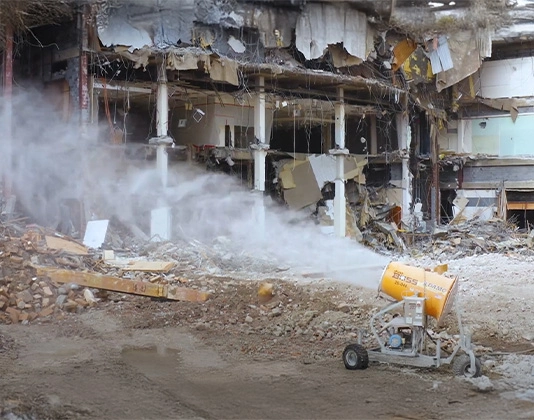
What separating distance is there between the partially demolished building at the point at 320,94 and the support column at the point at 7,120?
58 millimetres

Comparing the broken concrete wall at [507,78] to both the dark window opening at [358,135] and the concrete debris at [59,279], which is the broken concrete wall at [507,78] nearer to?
the dark window opening at [358,135]

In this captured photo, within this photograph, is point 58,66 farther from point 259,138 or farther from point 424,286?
point 424,286

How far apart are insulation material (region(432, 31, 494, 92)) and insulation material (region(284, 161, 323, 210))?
614cm

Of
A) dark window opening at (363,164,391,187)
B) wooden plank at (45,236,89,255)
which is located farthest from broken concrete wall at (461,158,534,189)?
wooden plank at (45,236,89,255)

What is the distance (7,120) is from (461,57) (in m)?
16.6

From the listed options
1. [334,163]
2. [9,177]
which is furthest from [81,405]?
[334,163]

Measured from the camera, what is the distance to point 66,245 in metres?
14.7

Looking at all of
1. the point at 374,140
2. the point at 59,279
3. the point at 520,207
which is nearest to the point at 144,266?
the point at 59,279

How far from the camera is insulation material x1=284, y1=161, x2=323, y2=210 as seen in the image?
25.2 metres

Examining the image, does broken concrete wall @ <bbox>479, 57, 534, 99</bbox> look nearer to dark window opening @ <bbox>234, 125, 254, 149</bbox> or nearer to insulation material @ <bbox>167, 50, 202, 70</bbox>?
dark window opening @ <bbox>234, 125, 254, 149</bbox>

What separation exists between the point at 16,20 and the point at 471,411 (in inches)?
586

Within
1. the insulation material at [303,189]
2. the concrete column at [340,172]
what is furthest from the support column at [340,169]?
the insulation material at [303,189]

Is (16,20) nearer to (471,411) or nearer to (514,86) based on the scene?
(471,411)

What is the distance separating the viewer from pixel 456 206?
30.6 metres
